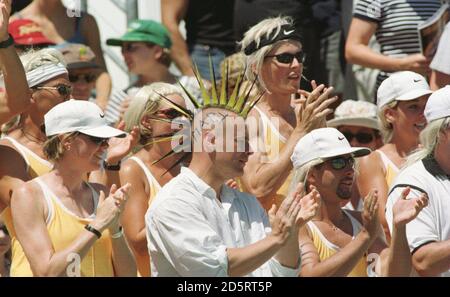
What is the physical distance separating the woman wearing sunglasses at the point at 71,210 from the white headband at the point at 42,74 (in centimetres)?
63

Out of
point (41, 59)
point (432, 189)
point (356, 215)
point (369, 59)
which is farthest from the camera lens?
point (369, 59)

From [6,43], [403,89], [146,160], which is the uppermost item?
[6,43]

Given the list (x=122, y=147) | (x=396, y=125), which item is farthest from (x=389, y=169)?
(x=122, y=147)

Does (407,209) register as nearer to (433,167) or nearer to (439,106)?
(433,167)

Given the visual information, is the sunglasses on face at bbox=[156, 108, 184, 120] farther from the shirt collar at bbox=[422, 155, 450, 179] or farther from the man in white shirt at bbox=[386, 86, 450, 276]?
the shirt collar at bbox=[422, 155, 450, 179]

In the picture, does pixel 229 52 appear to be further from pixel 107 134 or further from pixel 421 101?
pixel 107 134

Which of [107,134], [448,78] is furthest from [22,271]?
[448,78]

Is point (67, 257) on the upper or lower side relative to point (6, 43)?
lower

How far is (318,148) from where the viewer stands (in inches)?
304

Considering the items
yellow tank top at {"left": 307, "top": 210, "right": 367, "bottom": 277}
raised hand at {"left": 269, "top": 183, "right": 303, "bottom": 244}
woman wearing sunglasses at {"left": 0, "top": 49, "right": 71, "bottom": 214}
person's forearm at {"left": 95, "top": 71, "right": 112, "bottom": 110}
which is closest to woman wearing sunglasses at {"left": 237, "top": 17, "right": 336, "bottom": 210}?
yellow tank top at {"left": 307, "top": 210, "right": 367, "bottom": 277}

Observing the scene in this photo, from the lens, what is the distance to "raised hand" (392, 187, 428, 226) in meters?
7.03

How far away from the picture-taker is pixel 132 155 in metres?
8.59

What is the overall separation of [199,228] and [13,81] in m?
1.51

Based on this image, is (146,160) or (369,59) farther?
(369,59)
